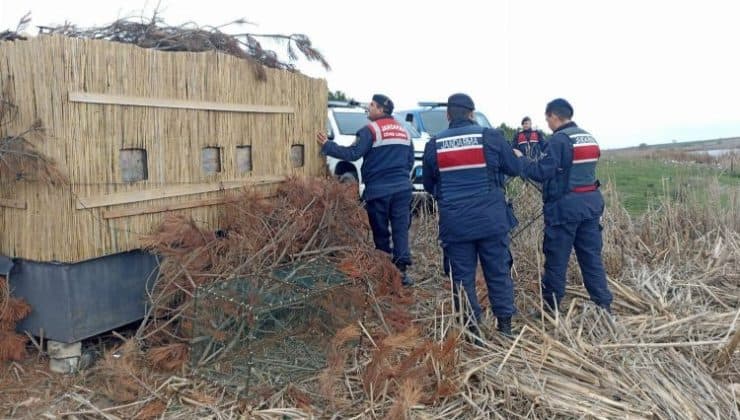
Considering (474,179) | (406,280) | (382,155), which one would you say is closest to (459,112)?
(474,179)

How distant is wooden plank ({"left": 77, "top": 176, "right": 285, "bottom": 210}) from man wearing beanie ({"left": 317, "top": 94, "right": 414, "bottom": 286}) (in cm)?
80

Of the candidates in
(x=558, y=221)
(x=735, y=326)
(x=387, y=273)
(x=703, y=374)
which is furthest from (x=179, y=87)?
(x=735, y=326)

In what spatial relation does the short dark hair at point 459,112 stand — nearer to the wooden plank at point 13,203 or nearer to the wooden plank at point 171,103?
the wooden plank at point 171,103

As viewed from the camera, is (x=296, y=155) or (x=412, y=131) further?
(x=412, y=131)

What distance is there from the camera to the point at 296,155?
6.40 m

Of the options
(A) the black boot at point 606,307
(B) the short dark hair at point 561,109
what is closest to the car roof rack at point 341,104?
(B) the short dark hair at point 561,109

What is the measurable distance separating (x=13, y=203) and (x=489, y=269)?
334 centimetres

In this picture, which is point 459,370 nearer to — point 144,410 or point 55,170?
point 144,410

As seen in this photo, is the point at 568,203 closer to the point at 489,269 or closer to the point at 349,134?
the point at 489,269

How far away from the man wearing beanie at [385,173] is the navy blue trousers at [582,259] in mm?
1369

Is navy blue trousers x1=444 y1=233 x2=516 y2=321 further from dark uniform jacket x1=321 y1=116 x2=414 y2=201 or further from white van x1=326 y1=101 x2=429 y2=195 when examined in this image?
white van x1=326 y1=101 x2=429 y2=195

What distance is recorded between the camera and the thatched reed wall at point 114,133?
4.20 metres

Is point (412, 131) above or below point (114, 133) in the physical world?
above

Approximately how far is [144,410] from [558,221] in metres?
3.29
